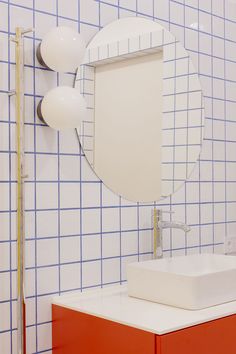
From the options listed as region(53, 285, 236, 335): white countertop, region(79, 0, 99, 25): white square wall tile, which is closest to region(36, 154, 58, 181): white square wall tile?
region(53, 285, 236, 335): white countertop

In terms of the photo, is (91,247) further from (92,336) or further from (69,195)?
(92,336)

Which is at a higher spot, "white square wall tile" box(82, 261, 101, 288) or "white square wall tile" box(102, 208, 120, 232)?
"white square wall tile" box(102, 208, 120, 232)

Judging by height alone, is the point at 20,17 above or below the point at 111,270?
above

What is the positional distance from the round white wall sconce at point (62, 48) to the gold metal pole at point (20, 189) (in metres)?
0.10

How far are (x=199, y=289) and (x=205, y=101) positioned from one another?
102 centimetres

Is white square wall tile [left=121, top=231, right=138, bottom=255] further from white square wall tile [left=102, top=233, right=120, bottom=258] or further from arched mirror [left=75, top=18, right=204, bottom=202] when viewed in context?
arched mirror [left=75, top=18, right=204, bottom=202]

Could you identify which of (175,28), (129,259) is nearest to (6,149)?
(129,259)

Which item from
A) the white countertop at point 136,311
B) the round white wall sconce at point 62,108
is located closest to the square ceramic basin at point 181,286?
the white countertop at point 136,311

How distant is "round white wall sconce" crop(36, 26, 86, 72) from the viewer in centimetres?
172

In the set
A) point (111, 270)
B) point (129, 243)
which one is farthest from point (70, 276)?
point (129, 243)

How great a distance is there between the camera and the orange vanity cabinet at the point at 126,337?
1562 mm

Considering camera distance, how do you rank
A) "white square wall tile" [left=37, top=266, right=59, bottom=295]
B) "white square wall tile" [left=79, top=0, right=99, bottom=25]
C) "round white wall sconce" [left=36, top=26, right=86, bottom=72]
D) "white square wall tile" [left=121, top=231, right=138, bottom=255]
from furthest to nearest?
"white square wall tile" [left=121, top=231, right=138, bottom=255], "white square wall tile" [left=79, top=0, right=99, bottom=25], "white square wall tile" [left=37, top=266, right=59, bottom=295], "round white wall sconce" [left=36, top=26, right=86, bottom=72]

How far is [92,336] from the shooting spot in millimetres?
1731

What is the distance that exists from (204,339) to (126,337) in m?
0.25
